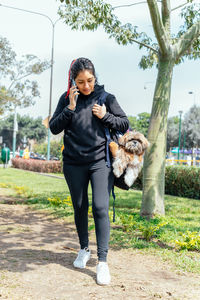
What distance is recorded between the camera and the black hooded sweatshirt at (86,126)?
2914 millimetres

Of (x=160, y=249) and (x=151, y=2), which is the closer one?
(x=160, y=249)

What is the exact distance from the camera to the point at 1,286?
2.60 m

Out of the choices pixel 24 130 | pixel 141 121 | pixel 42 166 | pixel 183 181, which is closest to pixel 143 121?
pixel 141 121

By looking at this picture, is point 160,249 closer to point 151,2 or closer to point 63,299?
point 63,299

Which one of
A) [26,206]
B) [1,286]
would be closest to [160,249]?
[1,286]

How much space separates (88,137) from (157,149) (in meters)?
3.06

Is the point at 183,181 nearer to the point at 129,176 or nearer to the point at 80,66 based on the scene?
the point at 129,176

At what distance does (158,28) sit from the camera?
5531mm

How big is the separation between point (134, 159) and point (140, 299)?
113cm

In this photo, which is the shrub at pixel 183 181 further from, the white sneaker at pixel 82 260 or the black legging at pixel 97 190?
the black legging at pixel 97 190

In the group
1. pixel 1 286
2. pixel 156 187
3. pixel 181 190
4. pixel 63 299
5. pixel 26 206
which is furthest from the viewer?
pixel 181 190

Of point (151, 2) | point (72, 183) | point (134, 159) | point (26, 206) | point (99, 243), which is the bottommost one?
point (26, 206)

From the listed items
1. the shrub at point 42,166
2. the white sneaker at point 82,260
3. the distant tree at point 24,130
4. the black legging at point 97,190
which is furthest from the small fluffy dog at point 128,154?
the distant tree at point 24,130

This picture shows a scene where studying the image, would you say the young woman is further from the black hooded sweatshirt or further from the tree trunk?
the tree trunk
